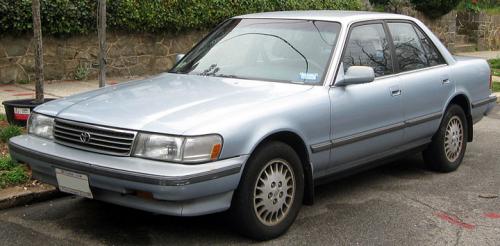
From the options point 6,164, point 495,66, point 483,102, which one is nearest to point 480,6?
point 495,66

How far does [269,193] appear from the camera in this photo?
4277 millimetres

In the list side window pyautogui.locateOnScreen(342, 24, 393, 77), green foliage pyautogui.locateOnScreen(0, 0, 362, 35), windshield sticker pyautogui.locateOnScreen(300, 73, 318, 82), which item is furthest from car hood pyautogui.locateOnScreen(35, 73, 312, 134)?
green foliage pyautogui.locateOnScreen(0, 0, 362, 35)

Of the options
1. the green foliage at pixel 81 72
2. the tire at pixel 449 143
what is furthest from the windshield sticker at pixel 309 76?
the green foliage at pixel 81 72

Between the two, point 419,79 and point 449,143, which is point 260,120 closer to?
point 419,79

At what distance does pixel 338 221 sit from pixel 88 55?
724 centimetres

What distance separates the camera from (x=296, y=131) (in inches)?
172

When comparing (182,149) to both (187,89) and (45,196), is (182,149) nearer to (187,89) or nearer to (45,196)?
(187,89)

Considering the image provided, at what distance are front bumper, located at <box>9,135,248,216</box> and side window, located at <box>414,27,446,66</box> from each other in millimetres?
2883

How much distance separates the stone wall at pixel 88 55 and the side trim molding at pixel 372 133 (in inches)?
266

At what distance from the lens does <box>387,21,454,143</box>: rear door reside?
5551 millimetres

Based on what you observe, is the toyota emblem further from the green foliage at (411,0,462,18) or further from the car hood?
the green foliage at (411,0,462,18)

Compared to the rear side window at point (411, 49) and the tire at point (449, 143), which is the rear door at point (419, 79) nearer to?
the rear side window at point (411, 49)

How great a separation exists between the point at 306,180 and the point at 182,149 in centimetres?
119

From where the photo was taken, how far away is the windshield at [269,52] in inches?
195
